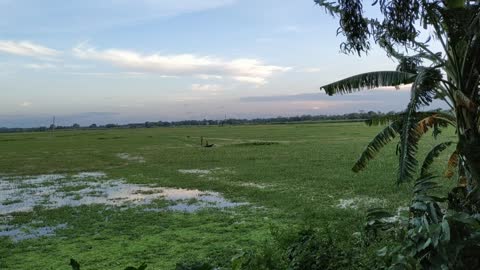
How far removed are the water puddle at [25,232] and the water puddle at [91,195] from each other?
2363 millimetres

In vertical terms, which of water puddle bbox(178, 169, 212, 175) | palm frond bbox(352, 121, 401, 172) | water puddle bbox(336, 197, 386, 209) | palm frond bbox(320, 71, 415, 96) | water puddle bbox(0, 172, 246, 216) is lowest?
water puddle bbox(0, 172, 246, 216)

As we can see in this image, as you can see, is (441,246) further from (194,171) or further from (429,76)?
(194,171)

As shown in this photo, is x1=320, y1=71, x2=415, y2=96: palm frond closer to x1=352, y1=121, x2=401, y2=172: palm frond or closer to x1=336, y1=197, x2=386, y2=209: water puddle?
x1=352, y1=121, x2=401, y2=172: palm frond

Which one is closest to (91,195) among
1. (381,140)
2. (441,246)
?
(381,140)

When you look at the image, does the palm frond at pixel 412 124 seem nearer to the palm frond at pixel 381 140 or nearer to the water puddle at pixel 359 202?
the palm frond at pixel 381 140

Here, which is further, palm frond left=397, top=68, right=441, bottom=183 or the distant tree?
palm frond left=397, top=68, right=441, bottom=183

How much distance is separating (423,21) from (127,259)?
16.8ft

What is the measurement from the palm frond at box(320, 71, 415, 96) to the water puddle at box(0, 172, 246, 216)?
5.68 metres

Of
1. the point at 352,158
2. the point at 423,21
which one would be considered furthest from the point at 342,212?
the point at 352,158

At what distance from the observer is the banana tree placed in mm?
4418

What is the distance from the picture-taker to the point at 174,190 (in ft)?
47.5

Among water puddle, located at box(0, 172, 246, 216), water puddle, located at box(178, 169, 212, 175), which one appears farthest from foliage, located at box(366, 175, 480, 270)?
water puddle, located at box(178, 169, 212, 175)

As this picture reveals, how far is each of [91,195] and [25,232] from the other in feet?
15.7

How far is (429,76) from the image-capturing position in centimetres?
531
